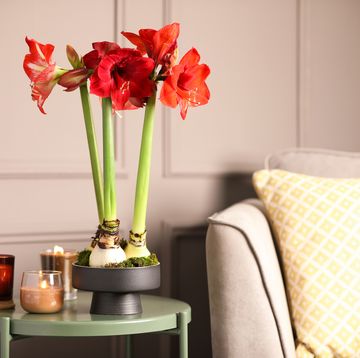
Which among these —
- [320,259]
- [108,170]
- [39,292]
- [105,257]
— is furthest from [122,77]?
[320,259]

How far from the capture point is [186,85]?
1.52m

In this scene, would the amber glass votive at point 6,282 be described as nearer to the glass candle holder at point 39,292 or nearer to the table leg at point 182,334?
the glass candle holder at point 39,292

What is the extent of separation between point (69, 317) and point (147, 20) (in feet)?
3.40

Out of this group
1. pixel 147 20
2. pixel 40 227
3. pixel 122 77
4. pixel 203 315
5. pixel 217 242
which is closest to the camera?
pixel 122 77

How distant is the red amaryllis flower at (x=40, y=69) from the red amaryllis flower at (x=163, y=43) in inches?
6.5

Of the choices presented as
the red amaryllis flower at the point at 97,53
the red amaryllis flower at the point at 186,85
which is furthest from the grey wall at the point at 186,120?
the red amaryllis flower at the point at 186,85

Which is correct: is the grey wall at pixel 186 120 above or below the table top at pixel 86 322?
above

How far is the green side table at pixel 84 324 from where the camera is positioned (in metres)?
1.50

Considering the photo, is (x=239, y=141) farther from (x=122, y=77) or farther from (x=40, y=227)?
(x=122, y=77)

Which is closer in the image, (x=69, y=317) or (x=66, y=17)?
(x=69, y=317)

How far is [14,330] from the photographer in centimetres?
152

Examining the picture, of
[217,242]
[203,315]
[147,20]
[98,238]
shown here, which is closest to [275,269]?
[217,242]

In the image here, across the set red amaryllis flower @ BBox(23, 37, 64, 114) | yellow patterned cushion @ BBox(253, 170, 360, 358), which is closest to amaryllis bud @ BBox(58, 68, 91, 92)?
red amaryllis flower @ BBox(23, 37, 64, 114)

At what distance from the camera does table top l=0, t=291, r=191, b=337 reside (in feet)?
4.91
